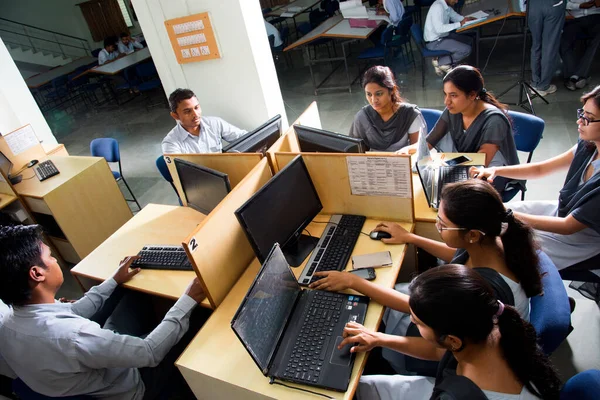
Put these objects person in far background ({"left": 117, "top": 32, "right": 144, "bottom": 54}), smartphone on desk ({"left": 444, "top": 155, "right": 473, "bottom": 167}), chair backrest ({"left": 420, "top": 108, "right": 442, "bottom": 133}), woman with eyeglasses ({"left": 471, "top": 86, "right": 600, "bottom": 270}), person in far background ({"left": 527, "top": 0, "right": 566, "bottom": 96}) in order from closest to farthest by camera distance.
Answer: woman with eyeglasses ({"left": 471, "top": 86, "right": 600, "bottom": 270})
smartphone on desk ({"left": 444, "top": 155, "right": 473, "bottom": 167})
chair backrest ({"left": 420, "top": 108, "right": 442, "bottom": 133})
person in far background ({"left": 527, "top": 0, "right": 566, "bottom": 96})
person in far background ({"left": 117, "top": 32, "right": 144, "bottom": 54})

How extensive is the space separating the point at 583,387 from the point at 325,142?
141 centimetres

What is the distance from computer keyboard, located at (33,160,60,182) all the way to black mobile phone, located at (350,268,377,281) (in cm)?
282

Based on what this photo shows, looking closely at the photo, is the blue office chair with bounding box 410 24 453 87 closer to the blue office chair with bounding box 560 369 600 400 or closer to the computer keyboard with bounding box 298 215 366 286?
the computer keyboard with bounding box 298 215 366 286

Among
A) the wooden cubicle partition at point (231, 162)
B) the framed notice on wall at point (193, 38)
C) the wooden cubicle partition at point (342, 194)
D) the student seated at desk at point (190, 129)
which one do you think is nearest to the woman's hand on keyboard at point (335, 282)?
the wooden cubicle partition at point (342, 194)

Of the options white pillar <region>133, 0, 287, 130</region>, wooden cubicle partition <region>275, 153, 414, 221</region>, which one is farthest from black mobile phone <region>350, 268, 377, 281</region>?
white pillar <region>133, 0, 287, 130</region>

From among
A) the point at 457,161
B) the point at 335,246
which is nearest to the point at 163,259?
the point at 335,246

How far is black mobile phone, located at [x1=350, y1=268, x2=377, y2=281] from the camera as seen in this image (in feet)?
5.14

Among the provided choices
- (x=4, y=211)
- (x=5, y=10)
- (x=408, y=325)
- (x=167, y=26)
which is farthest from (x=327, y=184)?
(x=5, y=10)

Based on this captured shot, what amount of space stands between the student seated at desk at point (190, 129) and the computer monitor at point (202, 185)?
84 centimetres

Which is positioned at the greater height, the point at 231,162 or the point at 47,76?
the point at 47,76

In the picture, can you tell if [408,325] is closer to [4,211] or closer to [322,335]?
[322,335]

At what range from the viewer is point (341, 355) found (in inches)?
50.4

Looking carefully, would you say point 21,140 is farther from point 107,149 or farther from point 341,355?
point 341,355

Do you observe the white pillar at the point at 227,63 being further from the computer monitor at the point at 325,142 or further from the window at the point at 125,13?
the window at the point at 125,13
